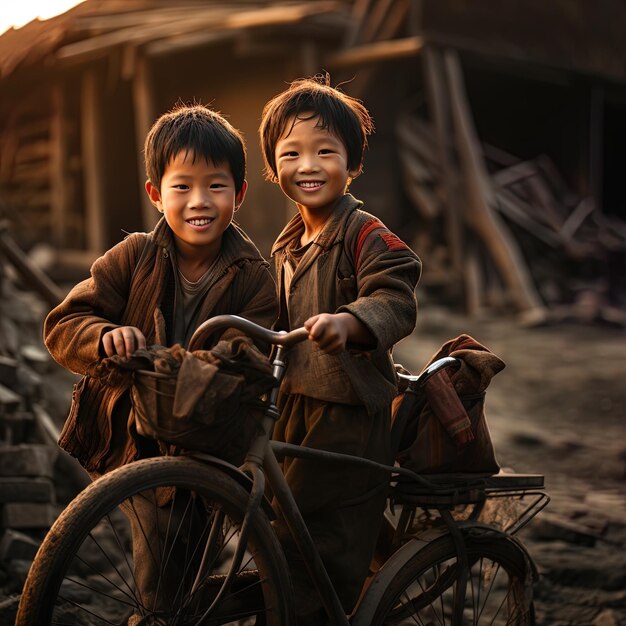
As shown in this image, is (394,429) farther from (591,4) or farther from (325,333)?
(591,4)

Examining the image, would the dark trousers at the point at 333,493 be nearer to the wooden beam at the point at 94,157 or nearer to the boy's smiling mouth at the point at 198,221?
the boy's smiling mouth at the point at 198,221

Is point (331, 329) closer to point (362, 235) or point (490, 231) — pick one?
point (362, 235)

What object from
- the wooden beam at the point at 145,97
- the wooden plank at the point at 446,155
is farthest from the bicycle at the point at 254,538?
the wooden plank at the point at 446,155

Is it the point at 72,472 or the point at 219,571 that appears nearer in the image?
the point at 219,571

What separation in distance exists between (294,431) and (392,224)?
27.9 feet

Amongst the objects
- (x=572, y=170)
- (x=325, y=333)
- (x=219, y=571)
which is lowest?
(x=219, y=571)

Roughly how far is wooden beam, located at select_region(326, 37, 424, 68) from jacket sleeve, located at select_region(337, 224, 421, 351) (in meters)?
7.60

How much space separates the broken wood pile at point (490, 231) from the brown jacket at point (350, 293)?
7146 mm

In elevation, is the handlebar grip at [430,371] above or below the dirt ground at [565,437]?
above

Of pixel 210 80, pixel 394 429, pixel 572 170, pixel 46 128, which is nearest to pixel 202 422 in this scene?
pixel 394 429

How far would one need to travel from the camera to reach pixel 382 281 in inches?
94.8

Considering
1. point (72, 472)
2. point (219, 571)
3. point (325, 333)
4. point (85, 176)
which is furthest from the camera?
point (85, 176)

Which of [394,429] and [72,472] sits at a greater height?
[394,429]

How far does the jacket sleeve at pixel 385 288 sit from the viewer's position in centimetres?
232
